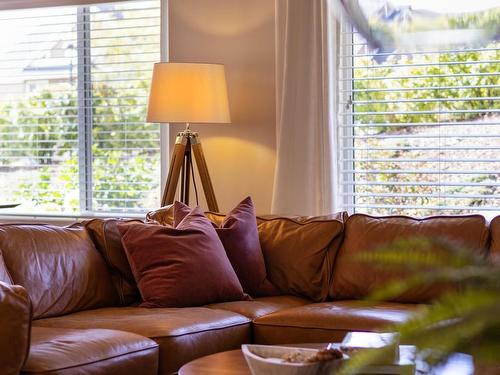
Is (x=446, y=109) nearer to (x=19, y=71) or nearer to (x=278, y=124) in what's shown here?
(x=278, y=124)

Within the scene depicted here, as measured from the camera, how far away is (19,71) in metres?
5.46

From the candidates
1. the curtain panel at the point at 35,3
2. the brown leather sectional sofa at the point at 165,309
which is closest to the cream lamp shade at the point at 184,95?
the brown leather sectional sofa at the point at 165,309

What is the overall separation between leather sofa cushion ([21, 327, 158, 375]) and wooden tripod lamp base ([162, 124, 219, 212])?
1642mm

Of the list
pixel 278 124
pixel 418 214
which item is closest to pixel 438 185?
pixel 418 214

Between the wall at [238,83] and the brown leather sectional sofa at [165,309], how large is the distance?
0.76 metres

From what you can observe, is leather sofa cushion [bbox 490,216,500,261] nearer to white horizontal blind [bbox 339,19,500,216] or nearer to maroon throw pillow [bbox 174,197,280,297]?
white horizontal blind [bbox 339,19,500,216]

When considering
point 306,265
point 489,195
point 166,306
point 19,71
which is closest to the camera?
point 166,306

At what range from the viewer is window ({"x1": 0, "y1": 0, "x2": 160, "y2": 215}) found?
203 inches

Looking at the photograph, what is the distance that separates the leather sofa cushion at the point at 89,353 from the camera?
2.49 meters

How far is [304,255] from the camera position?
3822 millimetres

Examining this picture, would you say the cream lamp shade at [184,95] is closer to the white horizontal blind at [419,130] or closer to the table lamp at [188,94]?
the table lamp at [188,94]

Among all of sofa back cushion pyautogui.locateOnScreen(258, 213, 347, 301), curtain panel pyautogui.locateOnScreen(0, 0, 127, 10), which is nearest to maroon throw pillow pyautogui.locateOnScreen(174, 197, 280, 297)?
sofa back cushion pyautogui.locateOnScreen(258, 213, 347, 301)

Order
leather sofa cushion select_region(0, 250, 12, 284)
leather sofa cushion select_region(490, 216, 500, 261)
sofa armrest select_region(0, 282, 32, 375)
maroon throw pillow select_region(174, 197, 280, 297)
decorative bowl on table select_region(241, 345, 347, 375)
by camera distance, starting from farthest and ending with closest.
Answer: maroon throw pillow select_region(174, 197, 280, 297) → leather sofa cushion select_region(490, 216, 500, 261) → leather sofa cushion select_region(0, 250, 12, 284) → sofa armrest select_region(0, 282, 32, 375) → decorative bowl on table select_region(241, 345, 347, 375)

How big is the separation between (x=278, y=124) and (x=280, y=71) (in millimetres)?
287
